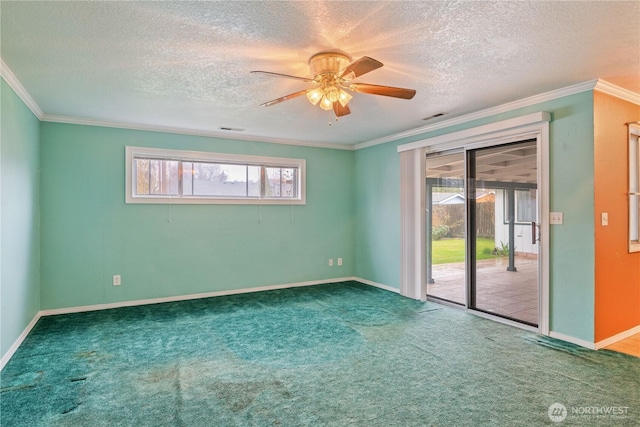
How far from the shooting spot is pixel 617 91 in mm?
3322

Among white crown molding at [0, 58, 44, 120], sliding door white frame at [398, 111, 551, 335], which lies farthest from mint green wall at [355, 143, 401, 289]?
white crown molding at [0, 58, 44, 120]

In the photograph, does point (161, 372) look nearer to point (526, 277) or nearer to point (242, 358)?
point (242, 358)

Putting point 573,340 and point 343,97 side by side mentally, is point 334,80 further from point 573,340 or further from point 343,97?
point 573,340

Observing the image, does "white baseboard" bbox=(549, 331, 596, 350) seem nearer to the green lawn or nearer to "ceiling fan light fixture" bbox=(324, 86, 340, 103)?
the green lawn

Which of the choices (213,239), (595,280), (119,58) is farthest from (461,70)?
(213,239)

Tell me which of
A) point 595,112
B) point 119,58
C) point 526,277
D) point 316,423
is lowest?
point 316,423

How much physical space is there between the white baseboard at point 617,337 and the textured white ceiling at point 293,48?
91.1 inches

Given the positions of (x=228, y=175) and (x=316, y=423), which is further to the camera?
(x=228, y=175)

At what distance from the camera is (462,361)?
295 cm

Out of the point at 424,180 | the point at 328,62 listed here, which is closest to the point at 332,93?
the point at 328,62

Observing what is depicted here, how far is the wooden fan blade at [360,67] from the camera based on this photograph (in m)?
→ 2.24

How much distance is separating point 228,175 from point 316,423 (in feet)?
13.2

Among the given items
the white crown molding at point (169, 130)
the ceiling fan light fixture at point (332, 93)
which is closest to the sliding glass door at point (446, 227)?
the white crown molding at point (169, 130)

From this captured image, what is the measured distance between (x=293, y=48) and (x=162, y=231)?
340cm
